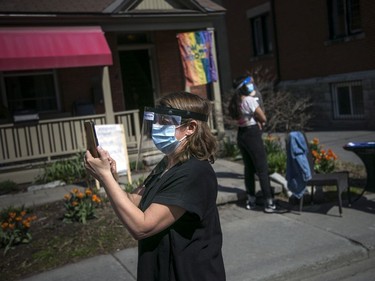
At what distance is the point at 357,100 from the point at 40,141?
982 cm

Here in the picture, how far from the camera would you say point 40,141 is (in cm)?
931

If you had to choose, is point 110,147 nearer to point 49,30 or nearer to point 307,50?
point 49,30

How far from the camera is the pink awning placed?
853cm

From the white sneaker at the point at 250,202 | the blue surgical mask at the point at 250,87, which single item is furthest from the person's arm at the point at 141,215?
the white sneaker at the point at 250,202

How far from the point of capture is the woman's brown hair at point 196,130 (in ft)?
7.11

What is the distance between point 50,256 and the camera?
488 centimetres

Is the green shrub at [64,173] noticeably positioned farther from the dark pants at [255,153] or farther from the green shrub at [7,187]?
the dark pants at [255,153]

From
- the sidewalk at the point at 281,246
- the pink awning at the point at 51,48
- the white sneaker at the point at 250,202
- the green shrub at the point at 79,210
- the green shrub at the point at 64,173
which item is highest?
the pink awning at the point at 51,48

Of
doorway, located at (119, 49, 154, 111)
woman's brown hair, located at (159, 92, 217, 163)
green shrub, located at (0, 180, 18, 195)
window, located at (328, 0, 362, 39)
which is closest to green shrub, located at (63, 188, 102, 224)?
green shrub, located at (0, 180, 18, 195)

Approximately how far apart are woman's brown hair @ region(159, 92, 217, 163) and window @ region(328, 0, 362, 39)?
12.4 m

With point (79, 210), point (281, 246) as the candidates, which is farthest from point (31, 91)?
point (281, 246)

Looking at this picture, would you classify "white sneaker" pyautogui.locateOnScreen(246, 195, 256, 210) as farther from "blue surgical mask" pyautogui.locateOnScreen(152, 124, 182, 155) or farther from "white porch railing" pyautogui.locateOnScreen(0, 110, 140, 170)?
"white porch railing" pyautogui.locateOnScreen(0, 110, 140, 170)

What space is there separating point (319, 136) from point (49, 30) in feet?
26.2

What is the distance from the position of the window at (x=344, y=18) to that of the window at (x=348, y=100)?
5.51ft
